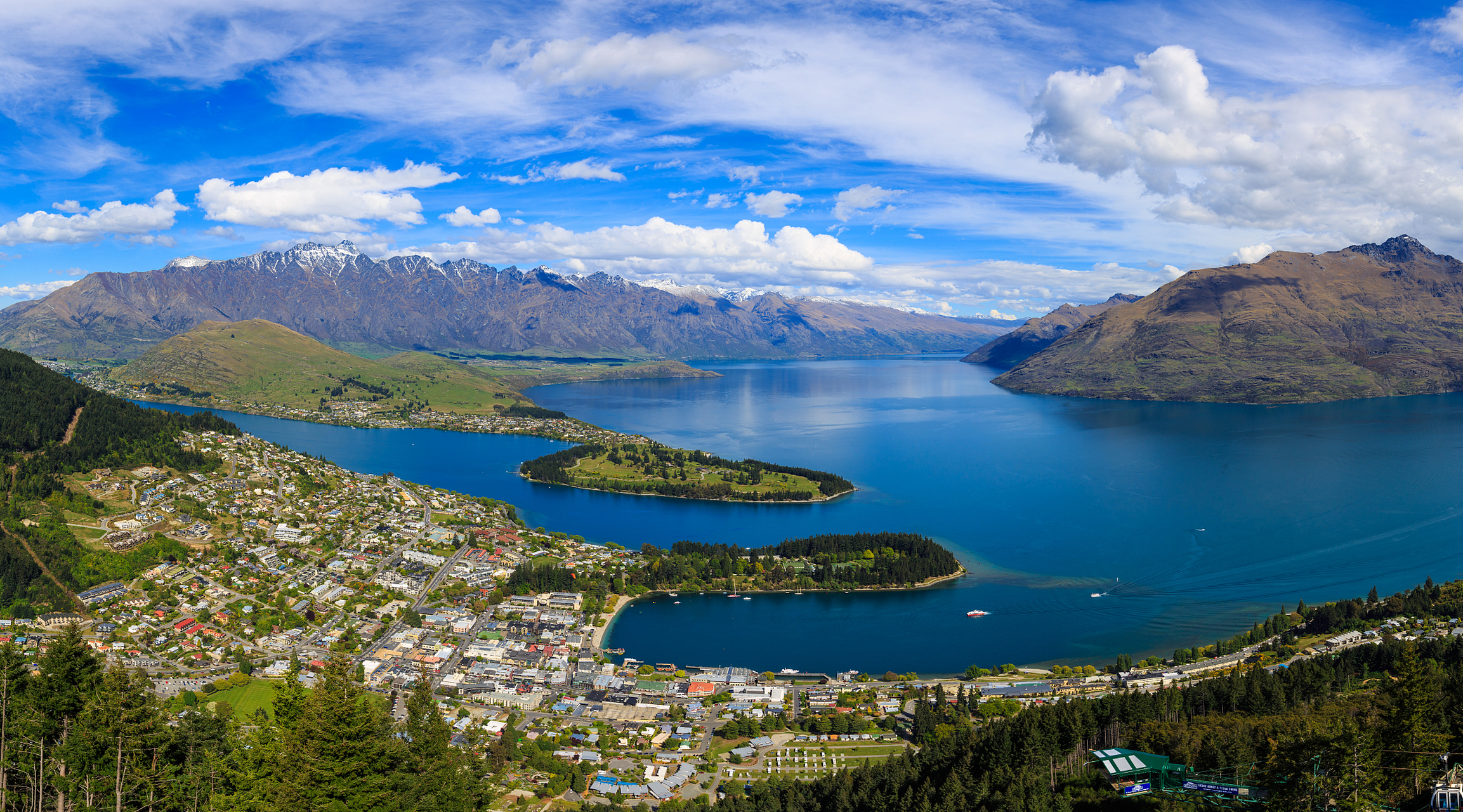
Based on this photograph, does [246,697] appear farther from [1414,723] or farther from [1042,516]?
[1042,516]

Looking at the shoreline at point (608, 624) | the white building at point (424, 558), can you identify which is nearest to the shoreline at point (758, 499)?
the shoreline at point (608, 624)

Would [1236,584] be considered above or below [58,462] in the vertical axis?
below

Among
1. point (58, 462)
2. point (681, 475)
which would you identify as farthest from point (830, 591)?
point (58, 462)

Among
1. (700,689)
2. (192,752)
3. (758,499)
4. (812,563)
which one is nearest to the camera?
(192,752)

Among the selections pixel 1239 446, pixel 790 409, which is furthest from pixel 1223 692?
pixel 790 409

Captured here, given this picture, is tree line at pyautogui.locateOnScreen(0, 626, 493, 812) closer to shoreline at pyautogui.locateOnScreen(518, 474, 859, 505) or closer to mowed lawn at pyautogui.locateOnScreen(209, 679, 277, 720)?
mowed lawn at pyautogui.locateOnScreen(209, 679, 277, 720)

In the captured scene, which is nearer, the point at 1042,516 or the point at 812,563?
the point at 812,563

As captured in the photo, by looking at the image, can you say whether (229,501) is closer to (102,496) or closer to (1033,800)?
(102,496)

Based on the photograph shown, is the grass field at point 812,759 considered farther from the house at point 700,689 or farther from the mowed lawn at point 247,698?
the mowed lawn at point 247,698
